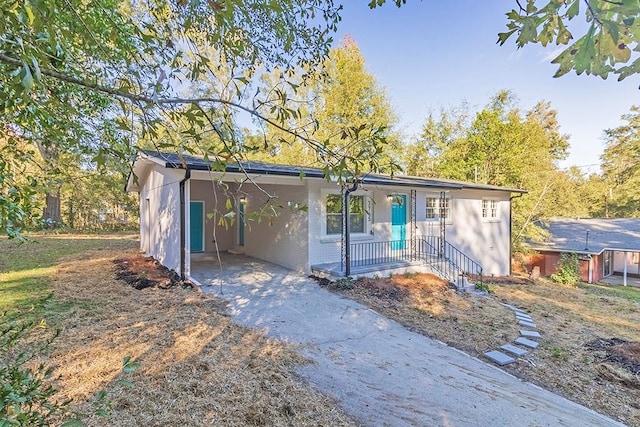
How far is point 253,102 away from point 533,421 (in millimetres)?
4127

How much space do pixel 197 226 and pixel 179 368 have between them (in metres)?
9.33

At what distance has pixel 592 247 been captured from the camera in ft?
62.7

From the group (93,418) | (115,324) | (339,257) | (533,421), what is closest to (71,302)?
(115,324)

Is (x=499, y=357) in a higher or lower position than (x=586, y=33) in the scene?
lower

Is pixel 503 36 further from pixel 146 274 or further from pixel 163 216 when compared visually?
pixel 163 216

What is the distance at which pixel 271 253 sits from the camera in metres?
11.1

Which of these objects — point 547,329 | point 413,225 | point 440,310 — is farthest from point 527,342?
point 413,225

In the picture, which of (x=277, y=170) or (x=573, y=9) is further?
(x=277, y=170)

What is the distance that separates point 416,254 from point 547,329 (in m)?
4.91

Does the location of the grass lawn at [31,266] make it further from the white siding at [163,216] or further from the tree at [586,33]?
the tree at [586,33]

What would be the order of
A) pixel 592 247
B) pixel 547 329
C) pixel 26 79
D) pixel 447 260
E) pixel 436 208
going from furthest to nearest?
pixel 592 247, pixel 436 208, pixel 447 260, pixel 547 329, pixel 26 79

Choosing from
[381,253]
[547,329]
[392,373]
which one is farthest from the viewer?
[381,253]

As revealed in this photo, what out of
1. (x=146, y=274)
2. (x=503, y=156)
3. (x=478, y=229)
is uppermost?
(x=503, y=156)

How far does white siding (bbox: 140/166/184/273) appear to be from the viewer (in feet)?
28.1
